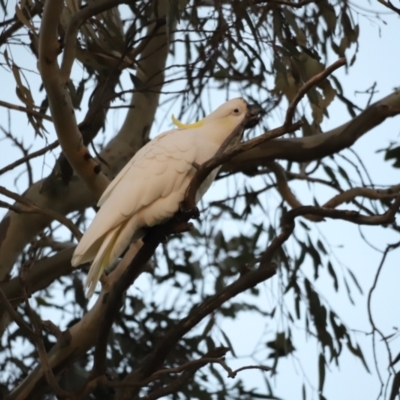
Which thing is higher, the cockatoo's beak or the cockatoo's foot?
the cockatoo's beak

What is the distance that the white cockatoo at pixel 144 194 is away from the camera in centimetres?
182

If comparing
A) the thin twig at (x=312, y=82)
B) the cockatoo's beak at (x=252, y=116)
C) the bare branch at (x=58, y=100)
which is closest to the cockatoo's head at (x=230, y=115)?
the cockatoo's beak at (x=252, y=116)

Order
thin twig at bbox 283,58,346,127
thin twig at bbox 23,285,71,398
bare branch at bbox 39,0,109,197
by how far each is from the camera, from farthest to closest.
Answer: bare branch at bbox 39,0,109,197 → thin twig at bbox 23,285,71,398 → thin twig at bbox 283,58,346,127

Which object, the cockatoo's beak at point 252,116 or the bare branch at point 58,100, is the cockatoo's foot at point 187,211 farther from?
the bare branch at point 58,100

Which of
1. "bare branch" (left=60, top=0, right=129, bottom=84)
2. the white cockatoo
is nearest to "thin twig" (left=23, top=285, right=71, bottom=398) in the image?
the white cockatoo

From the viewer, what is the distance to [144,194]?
1882mm

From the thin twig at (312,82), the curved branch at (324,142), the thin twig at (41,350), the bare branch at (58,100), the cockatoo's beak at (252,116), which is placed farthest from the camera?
the curved branch at (324,142)

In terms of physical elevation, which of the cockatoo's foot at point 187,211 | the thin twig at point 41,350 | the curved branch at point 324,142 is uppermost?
the curved branch at point 324,142

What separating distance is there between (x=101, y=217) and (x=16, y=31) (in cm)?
118

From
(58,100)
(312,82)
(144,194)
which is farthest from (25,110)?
(312,82)

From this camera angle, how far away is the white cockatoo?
5.97 feet

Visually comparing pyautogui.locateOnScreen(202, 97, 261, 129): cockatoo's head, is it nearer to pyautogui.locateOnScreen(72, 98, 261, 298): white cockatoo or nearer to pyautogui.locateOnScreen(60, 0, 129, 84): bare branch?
A: pyautogui.locateOnScreen(72, 98, 261, 298): white cockatoo

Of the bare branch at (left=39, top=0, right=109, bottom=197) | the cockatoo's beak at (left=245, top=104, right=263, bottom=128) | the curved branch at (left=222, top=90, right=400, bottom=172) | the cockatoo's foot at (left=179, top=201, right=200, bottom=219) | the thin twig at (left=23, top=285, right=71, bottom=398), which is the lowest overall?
the thin twig at (left=23, top=285, right=71, bottom=398)

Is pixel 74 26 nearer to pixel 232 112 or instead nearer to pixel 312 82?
pixel 232 112
